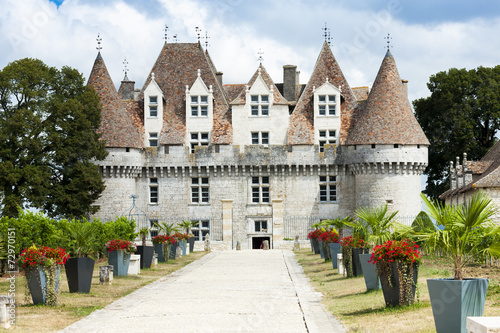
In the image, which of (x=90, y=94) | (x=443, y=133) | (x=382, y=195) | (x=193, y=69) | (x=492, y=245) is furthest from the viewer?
(x=443, y=133)

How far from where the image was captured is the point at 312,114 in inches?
2120

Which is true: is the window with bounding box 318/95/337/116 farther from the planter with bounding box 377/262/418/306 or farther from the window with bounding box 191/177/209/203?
the planter with bounding box 377/262/418/306

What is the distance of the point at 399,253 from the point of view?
1539 centimetres

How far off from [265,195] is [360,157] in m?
7.42

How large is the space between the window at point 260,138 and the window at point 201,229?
6.61 meters

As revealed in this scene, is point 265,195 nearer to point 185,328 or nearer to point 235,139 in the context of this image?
point 235,139

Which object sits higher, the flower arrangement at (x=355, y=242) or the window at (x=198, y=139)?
the window at (x=198, y=139)

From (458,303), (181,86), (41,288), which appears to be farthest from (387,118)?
(458,303)

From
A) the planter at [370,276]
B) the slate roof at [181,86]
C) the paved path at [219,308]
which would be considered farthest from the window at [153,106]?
the planter at [370,276]

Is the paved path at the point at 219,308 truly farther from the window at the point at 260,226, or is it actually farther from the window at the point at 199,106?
the window at the point at 199,106

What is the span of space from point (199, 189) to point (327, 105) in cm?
1084

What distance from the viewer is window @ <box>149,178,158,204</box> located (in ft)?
176

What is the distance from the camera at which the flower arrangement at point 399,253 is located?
15.3m

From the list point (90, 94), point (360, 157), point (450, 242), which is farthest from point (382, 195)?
point (450, 242)
